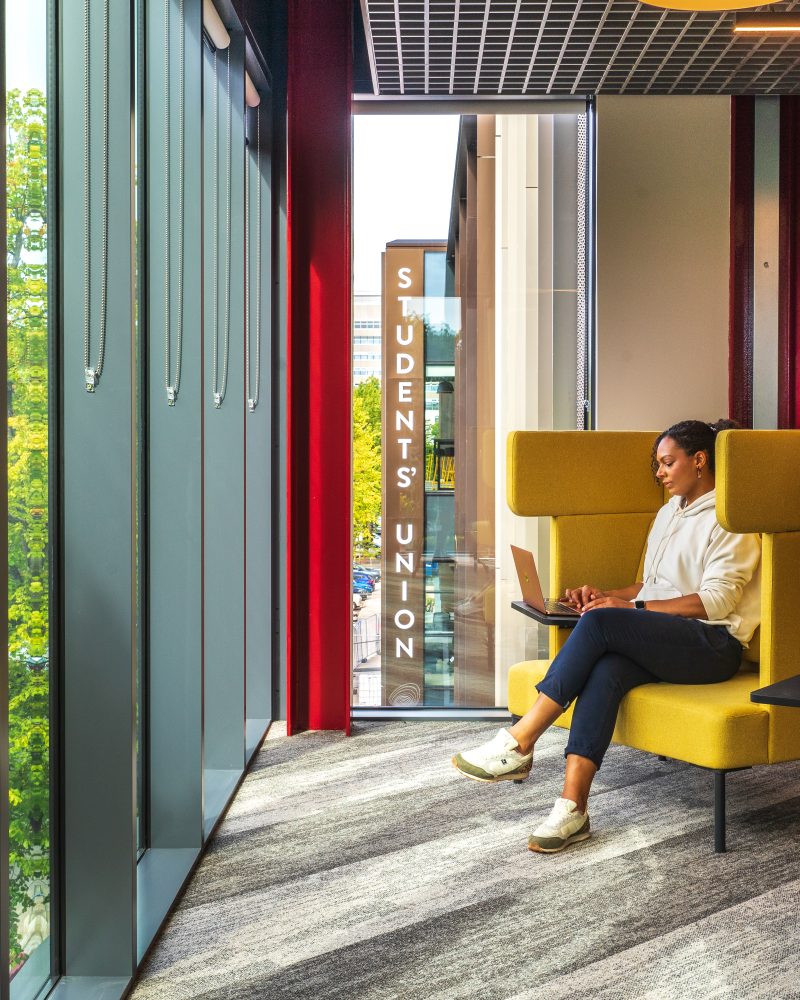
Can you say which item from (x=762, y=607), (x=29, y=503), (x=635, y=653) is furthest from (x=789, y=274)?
(x=29, y=503)

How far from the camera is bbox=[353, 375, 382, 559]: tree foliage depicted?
430cm

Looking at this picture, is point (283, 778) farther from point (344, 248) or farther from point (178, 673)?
point (344, 248)

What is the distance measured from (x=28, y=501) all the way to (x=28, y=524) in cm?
4

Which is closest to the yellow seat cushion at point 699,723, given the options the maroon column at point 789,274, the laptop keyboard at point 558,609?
the laptop keyboard at point 558,609

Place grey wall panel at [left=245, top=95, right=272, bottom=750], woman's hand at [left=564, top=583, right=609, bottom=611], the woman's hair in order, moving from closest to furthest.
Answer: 1. the woman's hair
2. woman's hand at [left=564, top=583, right=609, bottom=611]
3. grey wall panel at [left=245, top=95, right=272, bottom=750]

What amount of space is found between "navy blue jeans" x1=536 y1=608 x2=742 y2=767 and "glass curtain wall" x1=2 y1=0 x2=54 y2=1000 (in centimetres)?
159

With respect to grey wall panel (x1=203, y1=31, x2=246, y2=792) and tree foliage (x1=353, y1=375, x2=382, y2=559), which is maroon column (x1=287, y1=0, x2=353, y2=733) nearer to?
tree foliage (x1=353, y1=375, x2=382, y2=559)

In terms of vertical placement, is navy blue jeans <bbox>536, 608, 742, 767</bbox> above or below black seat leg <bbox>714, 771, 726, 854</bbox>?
above

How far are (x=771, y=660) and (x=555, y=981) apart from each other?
1191 millimetres

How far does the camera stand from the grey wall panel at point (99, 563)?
1913 millimetres

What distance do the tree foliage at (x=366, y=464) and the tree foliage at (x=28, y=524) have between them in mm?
2436

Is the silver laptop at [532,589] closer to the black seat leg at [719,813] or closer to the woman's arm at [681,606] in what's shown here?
the woman's arm at [681,606]

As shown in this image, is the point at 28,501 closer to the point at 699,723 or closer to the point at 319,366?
the point at 699,723

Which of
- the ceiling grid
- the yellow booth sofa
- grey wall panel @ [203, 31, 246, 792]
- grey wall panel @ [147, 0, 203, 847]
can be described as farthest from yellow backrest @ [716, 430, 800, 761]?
the ceiling grid
